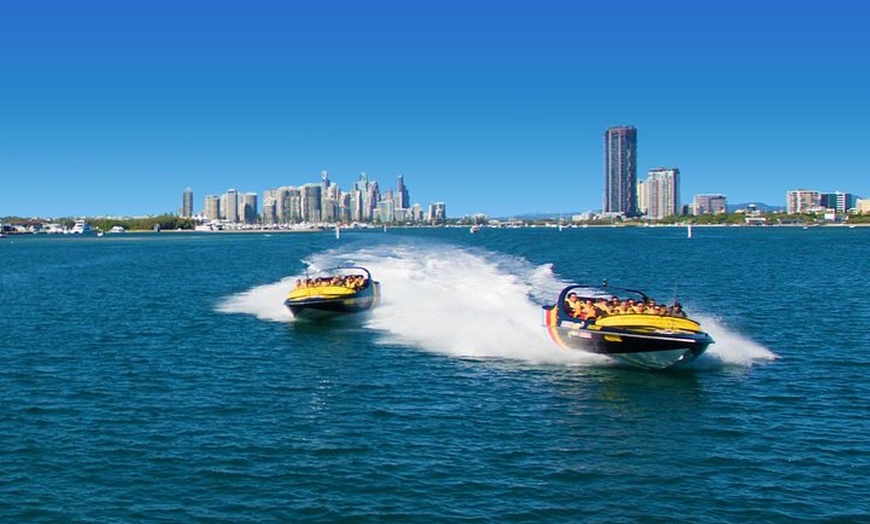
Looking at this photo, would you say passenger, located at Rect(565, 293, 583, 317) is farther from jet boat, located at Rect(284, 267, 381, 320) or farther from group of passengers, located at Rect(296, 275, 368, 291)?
group of passengers, located at Rect(296, 275, 368, 291)

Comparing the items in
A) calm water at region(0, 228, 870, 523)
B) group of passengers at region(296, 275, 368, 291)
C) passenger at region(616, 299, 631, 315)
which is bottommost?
calm water at region(0, 228, 870, 523)

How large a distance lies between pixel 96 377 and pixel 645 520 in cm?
2212

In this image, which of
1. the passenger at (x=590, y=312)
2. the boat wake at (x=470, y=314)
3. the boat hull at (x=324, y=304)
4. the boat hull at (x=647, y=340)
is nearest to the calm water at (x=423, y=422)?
the boat wake at (x=470, y=314)

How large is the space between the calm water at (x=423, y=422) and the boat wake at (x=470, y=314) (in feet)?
0.96

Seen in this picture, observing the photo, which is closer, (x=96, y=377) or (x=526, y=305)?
(x=96, y=377)

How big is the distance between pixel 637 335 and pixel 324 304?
2074cm

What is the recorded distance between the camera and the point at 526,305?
50969 mm

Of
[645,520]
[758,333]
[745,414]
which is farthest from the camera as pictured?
[758,333]

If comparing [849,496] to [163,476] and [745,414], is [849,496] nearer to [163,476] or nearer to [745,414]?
[745,414]

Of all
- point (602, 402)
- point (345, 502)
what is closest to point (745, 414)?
point (602, 402)

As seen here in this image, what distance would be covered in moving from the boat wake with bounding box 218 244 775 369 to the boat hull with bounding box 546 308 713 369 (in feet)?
4.26

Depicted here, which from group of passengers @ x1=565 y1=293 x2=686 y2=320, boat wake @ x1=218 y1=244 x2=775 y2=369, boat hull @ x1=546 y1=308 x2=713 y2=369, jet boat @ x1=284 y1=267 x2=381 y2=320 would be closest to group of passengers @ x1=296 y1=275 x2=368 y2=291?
jet boat @ x1=284 y1=267 x2=381 y2=320

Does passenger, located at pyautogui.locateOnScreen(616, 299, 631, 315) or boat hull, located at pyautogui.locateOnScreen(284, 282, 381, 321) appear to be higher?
passenger, located at pyautogui.locateOnScreen(616, 299, 631, 315)

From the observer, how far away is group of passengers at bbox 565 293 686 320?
3262 cm
